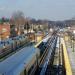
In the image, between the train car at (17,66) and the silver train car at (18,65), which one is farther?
the silver train car at (18,65)

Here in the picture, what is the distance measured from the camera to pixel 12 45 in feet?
126

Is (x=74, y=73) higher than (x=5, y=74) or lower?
lower

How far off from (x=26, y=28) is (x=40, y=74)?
71554mm

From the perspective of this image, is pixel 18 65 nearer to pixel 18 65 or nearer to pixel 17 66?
pixel 18 65

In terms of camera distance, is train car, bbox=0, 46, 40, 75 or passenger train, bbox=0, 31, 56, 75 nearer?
train car, bbox=0, 46, 40, 75

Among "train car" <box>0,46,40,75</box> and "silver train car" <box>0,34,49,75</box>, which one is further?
"silver train car" <box>0,34,49,75</box>

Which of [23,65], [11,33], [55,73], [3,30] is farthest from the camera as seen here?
[11,33]

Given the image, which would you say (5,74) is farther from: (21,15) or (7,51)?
(21,15)

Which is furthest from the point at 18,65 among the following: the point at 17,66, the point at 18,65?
the point at 17,66

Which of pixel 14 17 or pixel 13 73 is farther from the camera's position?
pixel 14 17

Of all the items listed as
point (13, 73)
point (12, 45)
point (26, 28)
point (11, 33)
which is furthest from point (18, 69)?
point (26, 28)

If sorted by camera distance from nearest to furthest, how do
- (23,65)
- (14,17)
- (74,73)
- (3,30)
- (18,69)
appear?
(18,69), (23,65), (74,73), (3,30), (14,17)

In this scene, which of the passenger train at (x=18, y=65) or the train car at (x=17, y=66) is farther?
the passenger train at (x=18, y=65)

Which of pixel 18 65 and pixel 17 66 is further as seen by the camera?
pixel 18 65
